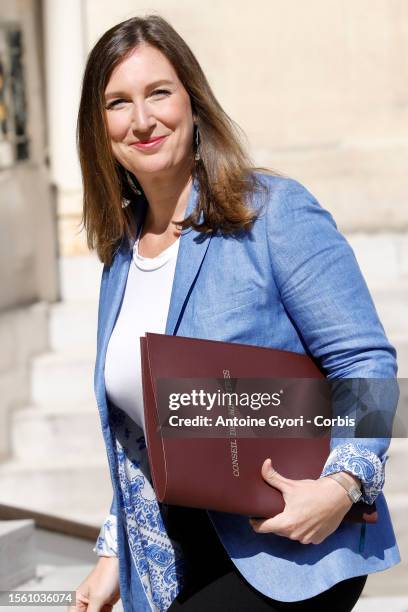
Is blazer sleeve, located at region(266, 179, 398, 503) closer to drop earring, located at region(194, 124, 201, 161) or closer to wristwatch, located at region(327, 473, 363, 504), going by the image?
wristwatch, located at region(327, 473, 363, 504)

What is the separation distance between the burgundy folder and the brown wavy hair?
28 cm

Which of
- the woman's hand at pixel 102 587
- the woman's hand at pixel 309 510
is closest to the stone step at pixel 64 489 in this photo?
the woman's hand at pixel 102 587

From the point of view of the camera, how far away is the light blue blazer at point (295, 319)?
196 cm

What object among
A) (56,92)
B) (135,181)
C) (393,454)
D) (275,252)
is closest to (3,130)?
(56,92)

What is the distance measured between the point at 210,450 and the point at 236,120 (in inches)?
192

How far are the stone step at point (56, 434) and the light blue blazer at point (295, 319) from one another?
3.42 meters

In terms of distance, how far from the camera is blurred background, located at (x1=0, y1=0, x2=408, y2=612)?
20.4 ft

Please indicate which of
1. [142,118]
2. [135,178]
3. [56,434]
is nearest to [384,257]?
[56,434]

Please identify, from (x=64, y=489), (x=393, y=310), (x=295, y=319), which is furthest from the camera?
(x=393, y=310)

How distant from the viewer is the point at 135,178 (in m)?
2.59

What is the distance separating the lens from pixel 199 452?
190 centimetres

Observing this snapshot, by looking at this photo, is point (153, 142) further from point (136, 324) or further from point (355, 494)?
point (355, 494)

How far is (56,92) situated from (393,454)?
323 centimetres

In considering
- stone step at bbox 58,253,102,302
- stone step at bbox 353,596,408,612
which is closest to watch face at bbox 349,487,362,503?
stone step at bbox 353,596,408,612
